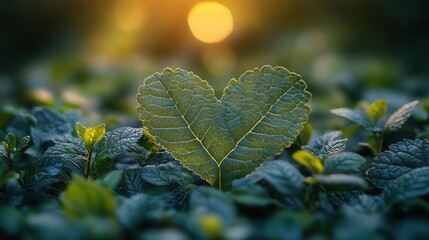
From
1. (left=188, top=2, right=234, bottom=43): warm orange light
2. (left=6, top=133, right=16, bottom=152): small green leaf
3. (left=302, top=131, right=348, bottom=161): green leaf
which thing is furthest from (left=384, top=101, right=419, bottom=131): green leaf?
(left=188, top=2, right=234, bottom=43): warm orange light

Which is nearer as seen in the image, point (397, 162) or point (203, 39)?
point (397, 162)

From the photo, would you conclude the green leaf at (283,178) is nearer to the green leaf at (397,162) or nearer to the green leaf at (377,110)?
the green leaf at (397,162)

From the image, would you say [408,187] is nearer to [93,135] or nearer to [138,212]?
[138,212]

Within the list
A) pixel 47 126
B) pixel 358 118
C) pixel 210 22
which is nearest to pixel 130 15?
pixel 210 22

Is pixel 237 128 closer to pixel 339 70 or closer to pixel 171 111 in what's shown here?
pixel 171 111

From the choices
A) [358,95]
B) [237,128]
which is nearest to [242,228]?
[237,128]

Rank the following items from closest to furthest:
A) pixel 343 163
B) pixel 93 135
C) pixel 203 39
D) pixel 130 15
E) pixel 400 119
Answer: pixel 343 163, pixel 93 135, pixel 400 119, pixel 203 39, pixel 130 15
